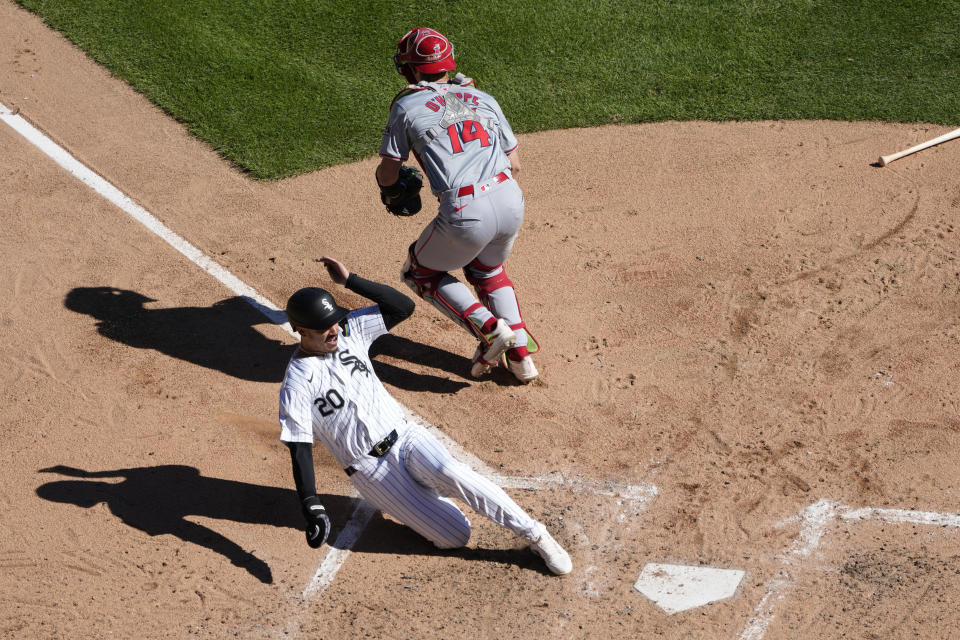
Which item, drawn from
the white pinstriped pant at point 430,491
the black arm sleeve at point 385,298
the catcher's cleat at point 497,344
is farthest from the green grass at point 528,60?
the white pinstriped pant at point 430,491

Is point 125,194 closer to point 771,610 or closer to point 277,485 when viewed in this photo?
point 277,485

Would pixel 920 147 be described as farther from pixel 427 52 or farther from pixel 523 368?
pixel 427 52

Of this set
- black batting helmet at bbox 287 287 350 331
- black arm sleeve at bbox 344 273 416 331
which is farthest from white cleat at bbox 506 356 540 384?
black batting helmet at bbox 287 287 350 331

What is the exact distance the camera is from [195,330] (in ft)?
20.1

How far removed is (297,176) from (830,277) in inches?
168

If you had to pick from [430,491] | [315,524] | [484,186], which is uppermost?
[484,186]

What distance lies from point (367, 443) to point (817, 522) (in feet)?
7.79

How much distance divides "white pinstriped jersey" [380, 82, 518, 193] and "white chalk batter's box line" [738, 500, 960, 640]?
257cm

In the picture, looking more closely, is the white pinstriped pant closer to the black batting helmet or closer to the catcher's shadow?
the catcher's shadow

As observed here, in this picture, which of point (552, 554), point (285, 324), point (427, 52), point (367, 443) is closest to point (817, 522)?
point (552, 554)

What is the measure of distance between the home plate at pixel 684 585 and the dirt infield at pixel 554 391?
6 centimetres

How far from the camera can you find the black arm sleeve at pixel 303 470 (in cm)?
413

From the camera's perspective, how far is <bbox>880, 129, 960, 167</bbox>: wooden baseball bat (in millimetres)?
7224

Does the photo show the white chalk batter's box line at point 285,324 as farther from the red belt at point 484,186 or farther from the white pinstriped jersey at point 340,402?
the red belt at point 484,186
